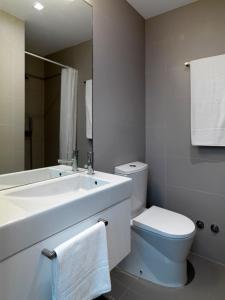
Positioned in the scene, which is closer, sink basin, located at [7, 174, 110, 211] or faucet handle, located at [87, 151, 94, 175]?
sink basin, located at [7, 174, 110, 211]

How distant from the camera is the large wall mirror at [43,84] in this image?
1.15 m

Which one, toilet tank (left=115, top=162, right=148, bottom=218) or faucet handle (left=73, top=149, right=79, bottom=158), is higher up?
faucet handle (left=73, top=149, right=79, bottom=158)

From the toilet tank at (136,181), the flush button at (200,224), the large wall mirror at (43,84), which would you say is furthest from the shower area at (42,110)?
the flush button at (200,224)

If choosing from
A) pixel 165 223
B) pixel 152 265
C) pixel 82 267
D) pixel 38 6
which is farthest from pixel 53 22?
pixel 152 265

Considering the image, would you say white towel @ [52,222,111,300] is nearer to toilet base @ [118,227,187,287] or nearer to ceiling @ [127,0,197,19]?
toilet base @ [118,227,187,287]

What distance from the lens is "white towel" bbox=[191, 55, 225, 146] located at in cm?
173

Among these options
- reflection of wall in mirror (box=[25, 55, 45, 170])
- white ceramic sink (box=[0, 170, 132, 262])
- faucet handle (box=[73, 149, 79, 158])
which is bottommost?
white ceramic sink (box=[0, 170, 132, 262])

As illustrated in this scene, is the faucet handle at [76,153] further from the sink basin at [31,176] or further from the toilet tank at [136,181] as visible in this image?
the toilet tank at [136,181]

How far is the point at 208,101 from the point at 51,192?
1.46 metres

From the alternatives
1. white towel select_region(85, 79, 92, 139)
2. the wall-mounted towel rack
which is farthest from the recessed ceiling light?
the wall-mounted towel rack

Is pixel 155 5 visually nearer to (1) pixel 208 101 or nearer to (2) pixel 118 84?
(2) pixel 118 84

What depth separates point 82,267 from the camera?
904mm

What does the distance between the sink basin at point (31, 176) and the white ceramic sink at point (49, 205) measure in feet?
0.20

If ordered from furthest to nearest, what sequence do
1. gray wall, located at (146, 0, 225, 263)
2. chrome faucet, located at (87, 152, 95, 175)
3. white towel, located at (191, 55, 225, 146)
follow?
1. gray wall, located at (146, 0, 225, 263)
2. white towel, located at (191, 55, 225, 146)
3. chrome faucet, located at (87, 152, 95, 175)
